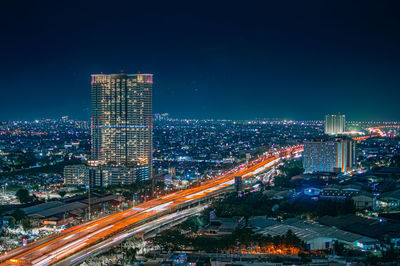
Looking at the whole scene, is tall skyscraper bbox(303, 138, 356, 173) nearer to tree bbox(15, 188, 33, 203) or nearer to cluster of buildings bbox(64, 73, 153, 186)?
cluster of buildings bbox(64, 73, 153, 186)

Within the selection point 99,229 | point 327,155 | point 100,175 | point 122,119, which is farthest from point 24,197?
point 327,155

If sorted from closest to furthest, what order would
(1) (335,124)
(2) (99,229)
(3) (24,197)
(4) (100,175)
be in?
Answer: (2) (99,229) < (3) (24,197) < (4) (100,175) < (1) (335,124)

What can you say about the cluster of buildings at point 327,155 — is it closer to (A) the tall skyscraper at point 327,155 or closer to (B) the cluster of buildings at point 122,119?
(A) the tall skyscraper at point 327,155

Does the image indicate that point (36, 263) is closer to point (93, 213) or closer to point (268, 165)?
point (93, 213)

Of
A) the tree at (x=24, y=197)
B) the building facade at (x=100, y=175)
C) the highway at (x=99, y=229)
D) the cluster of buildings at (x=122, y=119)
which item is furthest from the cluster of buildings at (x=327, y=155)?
the tree at (x=24, y=197)

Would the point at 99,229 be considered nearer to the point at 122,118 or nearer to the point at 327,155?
the point at 122,118

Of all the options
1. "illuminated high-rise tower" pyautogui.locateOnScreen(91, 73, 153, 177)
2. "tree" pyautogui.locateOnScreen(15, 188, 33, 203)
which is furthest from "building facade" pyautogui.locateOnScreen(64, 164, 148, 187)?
"tree" pyautogui.locateOnScreen(15, 188, 33, 203)
